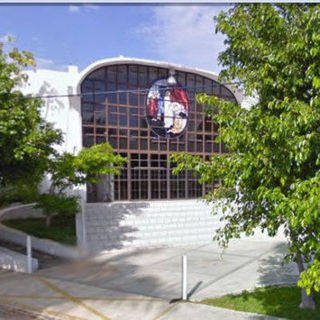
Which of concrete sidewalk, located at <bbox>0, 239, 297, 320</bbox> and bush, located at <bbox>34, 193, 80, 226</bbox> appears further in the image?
bush, located at <bbox>34, 193, 80, 226</bbox>

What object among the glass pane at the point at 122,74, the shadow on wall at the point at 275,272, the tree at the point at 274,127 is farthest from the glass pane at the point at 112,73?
the tree at the point at 274,127

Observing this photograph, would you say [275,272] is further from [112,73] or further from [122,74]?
[122,74]

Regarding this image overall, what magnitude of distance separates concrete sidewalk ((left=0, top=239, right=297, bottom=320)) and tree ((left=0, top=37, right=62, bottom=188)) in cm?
268

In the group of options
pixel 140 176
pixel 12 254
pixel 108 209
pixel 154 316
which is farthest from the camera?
pixel 140 176

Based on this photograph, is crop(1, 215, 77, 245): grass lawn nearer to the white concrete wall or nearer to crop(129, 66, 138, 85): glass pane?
the white concrete wall

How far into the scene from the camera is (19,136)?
834 cm

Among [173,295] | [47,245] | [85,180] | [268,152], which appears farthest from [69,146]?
[268,152]

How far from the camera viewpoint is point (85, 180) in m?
12.4

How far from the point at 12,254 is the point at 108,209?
5125 millimetres

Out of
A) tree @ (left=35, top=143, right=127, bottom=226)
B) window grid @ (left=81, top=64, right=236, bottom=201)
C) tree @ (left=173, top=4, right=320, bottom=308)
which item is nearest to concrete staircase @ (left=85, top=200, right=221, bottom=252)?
tree @ (left=35, top=143, right=127, bottom=226)

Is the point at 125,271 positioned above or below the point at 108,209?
below

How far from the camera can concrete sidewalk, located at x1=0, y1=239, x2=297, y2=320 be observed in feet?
21.2

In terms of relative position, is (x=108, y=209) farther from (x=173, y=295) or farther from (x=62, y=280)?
(x=173, y=295)

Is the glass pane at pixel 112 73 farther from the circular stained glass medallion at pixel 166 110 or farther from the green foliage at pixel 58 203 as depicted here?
the green foliage at pixel 58 203
